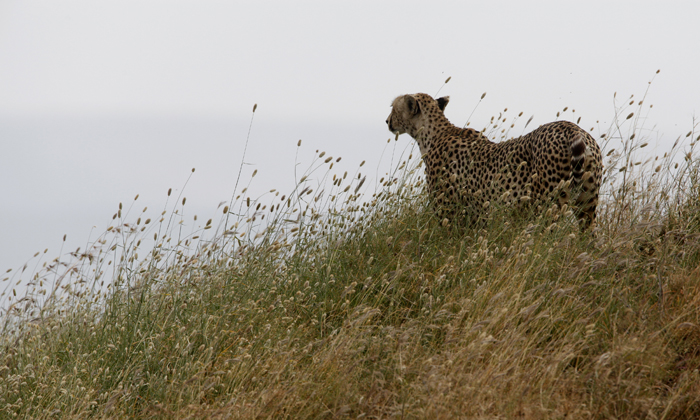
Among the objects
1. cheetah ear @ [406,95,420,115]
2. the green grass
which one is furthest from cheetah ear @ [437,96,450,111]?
the green grass

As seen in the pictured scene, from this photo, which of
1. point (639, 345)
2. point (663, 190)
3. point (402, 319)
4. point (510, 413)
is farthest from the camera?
point (663, 190)

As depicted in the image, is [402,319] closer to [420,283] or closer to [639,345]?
[420,283]

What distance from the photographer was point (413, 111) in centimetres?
621

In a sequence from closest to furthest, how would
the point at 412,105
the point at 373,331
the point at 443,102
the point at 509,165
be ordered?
the point at 373,331, the point at 509,165, the point at 412,105, the point at 443,102

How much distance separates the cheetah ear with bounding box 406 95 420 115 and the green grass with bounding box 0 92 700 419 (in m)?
1.45

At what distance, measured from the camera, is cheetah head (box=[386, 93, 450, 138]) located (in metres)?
6.21

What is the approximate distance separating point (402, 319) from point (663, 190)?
2.86 metres

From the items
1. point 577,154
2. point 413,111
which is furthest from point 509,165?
point 413,111

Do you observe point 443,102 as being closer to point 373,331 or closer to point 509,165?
point 509,165

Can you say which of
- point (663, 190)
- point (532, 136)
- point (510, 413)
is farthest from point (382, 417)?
point (663, 190)

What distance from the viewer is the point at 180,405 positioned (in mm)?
3211

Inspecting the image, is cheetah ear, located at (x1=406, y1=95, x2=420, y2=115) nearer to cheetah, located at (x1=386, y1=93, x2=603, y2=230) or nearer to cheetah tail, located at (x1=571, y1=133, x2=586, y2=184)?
cheetah, located at (x1=386, y1=93, x2=603, y2=230)

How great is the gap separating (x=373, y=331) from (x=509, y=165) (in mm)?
2057

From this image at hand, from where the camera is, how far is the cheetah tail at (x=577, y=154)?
466cm
